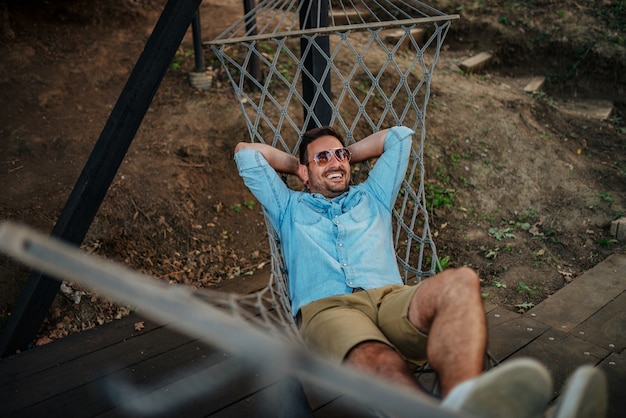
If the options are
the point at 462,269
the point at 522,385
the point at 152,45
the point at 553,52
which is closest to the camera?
the point at 522,385

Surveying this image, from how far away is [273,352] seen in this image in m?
0.74

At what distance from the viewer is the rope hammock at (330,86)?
2494mm

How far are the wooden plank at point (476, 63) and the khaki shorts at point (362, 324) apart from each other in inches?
143

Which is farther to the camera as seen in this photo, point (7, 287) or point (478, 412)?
point (7, 287)

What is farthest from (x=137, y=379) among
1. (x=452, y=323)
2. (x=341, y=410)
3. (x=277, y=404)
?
(x=452, y=323)

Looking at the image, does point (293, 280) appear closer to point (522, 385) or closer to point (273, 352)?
point (522, 385)

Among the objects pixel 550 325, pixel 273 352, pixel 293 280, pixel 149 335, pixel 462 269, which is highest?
pixel 273 352

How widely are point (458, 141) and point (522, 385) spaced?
3.16 metres

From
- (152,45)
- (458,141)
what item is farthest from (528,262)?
(152,45)

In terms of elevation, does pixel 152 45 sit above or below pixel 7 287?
above

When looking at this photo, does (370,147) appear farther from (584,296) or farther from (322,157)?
(584,296)

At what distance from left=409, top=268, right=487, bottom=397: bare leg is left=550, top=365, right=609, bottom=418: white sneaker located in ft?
0.81

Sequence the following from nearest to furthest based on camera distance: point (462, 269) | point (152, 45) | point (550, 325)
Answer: point (462, 269)
point (152, 45)
point (550, 325)

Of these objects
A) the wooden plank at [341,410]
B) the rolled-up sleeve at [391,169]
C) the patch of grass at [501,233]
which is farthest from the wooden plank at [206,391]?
the patch of grass at [501,233]
